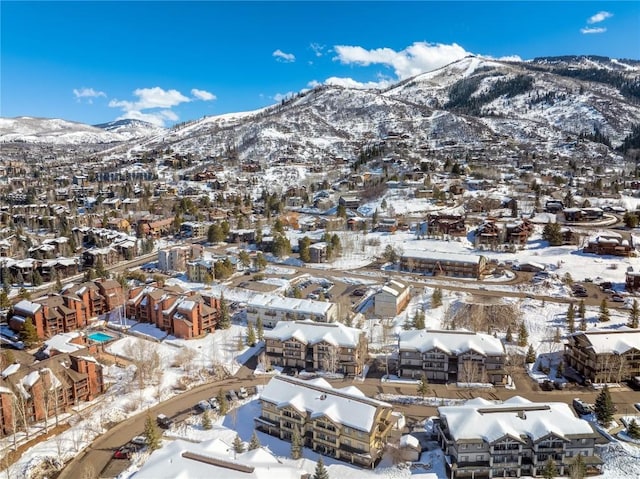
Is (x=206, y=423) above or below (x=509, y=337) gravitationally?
below

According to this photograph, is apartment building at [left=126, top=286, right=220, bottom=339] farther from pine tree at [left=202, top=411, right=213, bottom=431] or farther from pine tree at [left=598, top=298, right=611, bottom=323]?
pine tree at [left=598, top=298, right=611, bottom=323]

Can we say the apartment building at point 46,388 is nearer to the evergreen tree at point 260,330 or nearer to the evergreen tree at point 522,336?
the evergreen tree at point 260,330

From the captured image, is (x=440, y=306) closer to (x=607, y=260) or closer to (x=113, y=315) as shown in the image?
(x=607, y=260)

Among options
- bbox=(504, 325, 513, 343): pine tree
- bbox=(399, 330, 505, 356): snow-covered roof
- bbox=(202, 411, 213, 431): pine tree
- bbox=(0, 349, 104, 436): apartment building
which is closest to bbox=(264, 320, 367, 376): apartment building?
bbox=(399, 330, 505, 356): snow-covered roof

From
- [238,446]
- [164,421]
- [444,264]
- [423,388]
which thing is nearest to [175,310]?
[164,421]

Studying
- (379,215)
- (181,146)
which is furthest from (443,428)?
(181,146)

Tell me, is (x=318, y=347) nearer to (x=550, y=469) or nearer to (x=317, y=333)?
(x=317, y=333)
